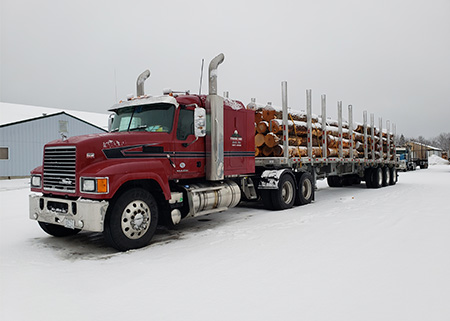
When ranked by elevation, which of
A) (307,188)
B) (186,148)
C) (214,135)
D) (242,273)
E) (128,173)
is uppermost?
(214,135)

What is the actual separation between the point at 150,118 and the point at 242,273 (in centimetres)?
373

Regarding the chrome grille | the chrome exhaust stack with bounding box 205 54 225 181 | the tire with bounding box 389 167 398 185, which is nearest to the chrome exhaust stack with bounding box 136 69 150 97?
the chrome exhaust stack with bounding box 205 54 225 181

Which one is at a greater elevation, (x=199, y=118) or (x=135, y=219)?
(x=199, y=118)

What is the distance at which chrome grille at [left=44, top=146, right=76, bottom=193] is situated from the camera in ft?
19.4

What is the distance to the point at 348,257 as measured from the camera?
521 cm

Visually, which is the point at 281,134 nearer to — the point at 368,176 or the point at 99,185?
the point at 99,185

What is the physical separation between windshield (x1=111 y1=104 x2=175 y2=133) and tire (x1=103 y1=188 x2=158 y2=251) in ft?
4.50

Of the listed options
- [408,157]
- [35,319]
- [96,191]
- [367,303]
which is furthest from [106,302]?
[408,157]

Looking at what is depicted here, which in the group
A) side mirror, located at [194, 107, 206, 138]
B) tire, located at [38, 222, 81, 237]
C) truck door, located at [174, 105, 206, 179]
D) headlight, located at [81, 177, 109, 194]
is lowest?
tire, located at [38, 222, 81, 237]

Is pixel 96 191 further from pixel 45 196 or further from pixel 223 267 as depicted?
pixel 223 267

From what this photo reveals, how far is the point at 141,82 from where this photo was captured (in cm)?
881

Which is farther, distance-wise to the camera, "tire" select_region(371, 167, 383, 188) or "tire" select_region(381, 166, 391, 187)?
"tire" select_region(381, 166, 391, 187)

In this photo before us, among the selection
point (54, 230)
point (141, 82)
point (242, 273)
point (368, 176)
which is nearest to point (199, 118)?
point (141, 82)

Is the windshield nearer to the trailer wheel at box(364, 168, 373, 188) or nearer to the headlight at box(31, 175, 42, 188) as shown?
the headlight at box(31, 175, 42, 188)
